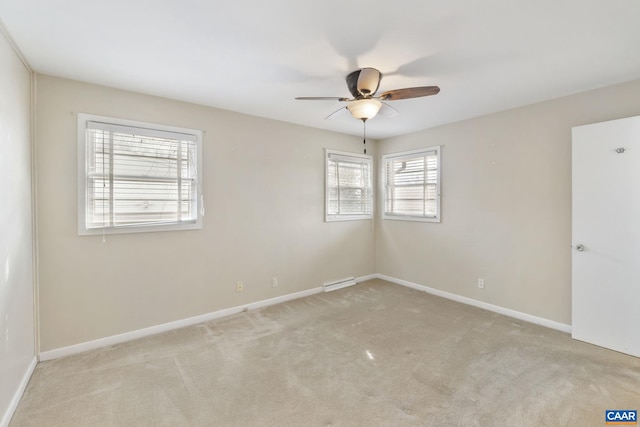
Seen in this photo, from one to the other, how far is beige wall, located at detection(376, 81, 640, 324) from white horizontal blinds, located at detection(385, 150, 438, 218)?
182 mm

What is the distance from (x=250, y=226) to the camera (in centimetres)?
370

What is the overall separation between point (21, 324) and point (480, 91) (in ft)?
14.6

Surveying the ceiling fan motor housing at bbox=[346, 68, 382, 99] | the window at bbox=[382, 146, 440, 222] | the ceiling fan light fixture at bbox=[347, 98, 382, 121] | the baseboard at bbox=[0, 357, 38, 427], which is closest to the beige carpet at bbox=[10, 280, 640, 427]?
the baseboard at bbox=[0, 357, 38, 427]

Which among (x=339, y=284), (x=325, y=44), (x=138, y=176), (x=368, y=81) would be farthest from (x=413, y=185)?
(x=138, y=176)

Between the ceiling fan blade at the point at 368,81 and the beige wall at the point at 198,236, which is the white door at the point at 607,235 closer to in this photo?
the ceiling fan blade at the point at 368,81

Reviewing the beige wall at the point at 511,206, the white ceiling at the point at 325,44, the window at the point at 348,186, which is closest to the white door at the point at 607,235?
the beige wall at the point at 511,206

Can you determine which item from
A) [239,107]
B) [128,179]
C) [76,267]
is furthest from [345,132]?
[76,267]

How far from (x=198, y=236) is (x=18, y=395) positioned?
1786 mm

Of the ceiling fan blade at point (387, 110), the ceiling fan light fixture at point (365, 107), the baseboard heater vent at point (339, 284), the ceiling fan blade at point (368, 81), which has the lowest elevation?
the baseboard heater vent at point (339, 284)

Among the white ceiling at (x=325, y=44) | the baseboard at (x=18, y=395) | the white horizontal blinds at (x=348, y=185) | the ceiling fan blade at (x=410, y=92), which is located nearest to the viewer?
the white ceiling at (x=325, y=44)

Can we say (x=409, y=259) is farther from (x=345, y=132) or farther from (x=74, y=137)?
(x=74, y=137)

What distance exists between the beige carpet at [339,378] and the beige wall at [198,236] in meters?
0.39

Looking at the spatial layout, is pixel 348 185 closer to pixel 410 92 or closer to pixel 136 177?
pixel 410 92

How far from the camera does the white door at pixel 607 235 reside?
2.55 metres
